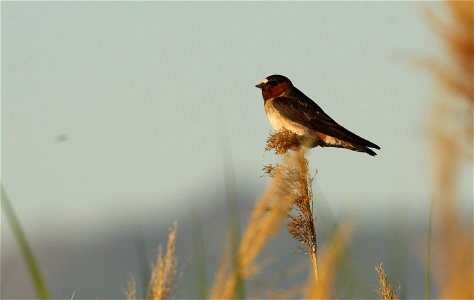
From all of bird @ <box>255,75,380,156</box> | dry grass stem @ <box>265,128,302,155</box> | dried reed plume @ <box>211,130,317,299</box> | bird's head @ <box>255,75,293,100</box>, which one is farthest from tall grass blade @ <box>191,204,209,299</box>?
bird's head @ <box>255,75,293,100</box>

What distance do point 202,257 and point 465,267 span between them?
4.30ft

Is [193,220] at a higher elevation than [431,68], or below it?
below

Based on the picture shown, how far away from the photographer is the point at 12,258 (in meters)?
4.29

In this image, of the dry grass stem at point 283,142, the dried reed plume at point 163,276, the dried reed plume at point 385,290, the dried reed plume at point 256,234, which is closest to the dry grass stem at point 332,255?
the dried reed plume at point 256,234

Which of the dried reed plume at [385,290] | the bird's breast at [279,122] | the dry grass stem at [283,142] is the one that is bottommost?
the dried reed plume at [385,290]

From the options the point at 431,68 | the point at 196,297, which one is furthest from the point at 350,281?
the point at 431,68

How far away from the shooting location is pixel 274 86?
1514 cm

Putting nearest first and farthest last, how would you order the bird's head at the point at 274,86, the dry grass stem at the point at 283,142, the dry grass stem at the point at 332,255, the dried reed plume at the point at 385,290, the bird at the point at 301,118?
the dry grass stem at the point at 332,255, the dried reed plume at the point at 385,290, the dry grass stem at the point at 283,142, the bird at the point at 301,118, the bird's head at the point at 274,86

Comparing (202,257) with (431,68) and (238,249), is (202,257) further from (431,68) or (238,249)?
(431,68)

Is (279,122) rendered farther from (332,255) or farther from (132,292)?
(332,255)

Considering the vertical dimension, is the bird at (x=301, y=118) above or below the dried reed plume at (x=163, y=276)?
above

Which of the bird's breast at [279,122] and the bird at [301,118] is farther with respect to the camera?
the bird's breast at [279,122]

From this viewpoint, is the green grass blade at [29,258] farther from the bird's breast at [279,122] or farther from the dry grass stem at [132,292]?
the bird's breast at [279,122]

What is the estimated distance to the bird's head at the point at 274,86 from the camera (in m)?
15.1
